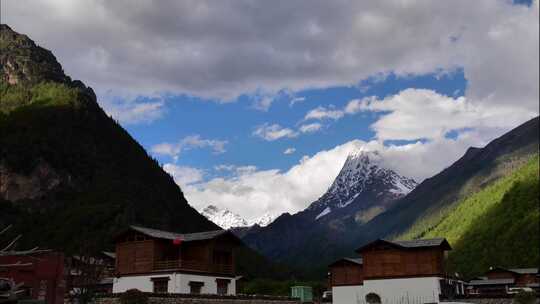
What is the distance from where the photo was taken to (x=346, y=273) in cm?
8031

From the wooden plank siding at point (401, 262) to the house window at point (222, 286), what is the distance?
16386 mm

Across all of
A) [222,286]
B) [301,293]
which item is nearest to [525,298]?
[301,293]

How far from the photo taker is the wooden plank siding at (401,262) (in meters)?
66.8

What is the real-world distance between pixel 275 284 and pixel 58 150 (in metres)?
117

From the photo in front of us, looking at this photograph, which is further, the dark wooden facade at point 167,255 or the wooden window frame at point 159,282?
the dark wooden facade at point 167,255

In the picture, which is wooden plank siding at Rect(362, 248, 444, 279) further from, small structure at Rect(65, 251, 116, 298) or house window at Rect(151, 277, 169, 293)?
small structure at Rect(65, 251, 116, 298)

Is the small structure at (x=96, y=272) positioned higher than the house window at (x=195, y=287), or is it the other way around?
the small structure at (x=96, y=272)

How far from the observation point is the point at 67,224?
152875mm

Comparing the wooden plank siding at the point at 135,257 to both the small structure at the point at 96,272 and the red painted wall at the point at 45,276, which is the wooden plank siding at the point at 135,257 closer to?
the small structure at the point at 96,272

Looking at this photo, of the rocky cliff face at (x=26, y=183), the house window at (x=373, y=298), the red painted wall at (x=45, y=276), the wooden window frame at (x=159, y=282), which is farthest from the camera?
the rocky cliff face at (x=26, y=183)

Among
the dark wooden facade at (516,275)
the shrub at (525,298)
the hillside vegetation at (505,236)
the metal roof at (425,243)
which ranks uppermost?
the hillside vegetation at (505,236)

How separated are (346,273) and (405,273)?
13.9 meters

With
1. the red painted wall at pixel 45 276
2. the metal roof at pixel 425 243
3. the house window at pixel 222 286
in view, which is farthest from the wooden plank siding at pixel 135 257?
the metal roof at pixel 425 243

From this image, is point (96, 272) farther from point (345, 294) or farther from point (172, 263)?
point (345, 294)
